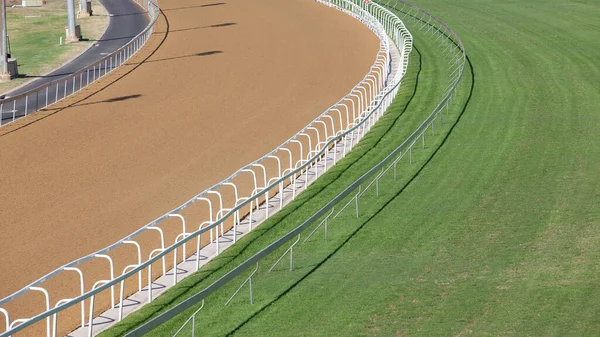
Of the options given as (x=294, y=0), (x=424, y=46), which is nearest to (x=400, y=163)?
(x=424, y=46)

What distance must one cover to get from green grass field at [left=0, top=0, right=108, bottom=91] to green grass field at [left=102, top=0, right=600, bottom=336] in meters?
16.0

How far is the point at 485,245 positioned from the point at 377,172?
4.60 metres

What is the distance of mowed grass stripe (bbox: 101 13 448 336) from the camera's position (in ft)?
38.2

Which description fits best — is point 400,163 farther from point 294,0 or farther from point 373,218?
point 294,0

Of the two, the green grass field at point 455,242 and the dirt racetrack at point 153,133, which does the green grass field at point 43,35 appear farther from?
the green grass field at point 455,242

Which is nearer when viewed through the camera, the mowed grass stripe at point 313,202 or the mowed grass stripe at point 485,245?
the mowed grass stripe at point 485,245

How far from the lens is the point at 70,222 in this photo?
649 inches

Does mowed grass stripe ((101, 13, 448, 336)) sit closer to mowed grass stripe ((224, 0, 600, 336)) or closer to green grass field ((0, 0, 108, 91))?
mowed grass stripe ((224, 0, 600, 336))

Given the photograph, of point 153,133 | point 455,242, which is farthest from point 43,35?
point 455,242

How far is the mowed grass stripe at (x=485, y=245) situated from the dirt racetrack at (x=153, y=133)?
3.52 meters

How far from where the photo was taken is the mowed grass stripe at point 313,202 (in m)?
11.6

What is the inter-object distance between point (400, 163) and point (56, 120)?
952 centimetres

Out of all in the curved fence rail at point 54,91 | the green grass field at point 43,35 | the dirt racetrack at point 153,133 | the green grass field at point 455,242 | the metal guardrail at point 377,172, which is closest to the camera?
the metal guardrail at point 377,172

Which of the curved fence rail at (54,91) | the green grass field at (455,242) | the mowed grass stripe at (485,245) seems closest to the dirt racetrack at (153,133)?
the curved fence rail at (54,91)
